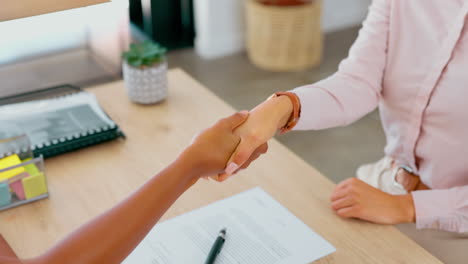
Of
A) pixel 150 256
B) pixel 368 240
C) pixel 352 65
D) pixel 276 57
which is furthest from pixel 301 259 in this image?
pixel 276 57

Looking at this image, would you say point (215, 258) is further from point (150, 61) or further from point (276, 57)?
point (276, 57)

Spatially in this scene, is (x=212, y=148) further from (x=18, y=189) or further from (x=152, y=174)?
(x=18, y=189)

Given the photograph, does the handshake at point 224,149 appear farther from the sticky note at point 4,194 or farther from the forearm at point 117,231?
the sticky note at point 4,194

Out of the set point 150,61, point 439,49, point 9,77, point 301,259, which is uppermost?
point 439,49

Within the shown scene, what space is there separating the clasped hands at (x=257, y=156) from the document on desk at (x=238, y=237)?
3.0 inches

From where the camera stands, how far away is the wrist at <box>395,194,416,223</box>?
1.10m

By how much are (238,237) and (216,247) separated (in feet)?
0.18

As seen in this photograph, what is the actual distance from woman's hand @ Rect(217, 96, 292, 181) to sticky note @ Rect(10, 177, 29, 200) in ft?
1.21

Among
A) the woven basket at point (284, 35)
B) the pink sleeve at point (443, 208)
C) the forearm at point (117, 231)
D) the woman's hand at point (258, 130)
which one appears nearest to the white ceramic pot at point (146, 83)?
the woman's hand at point (258, 130)

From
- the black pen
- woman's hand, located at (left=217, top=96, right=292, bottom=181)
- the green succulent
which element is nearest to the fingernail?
woman's hand, located at (left=217, top=96, right=292, bottom=181)

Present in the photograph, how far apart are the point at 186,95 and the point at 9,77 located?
1.93m

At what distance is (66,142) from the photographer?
1.21m

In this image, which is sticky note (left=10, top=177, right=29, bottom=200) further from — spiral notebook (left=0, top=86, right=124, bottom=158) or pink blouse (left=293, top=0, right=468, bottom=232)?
pink blouse (left=293, top=0, right=468, bottom=232)

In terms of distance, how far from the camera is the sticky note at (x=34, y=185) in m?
1.05
